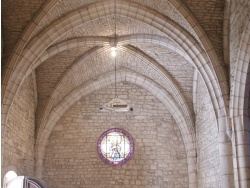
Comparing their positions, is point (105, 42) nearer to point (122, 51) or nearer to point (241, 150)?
point (122, 51)

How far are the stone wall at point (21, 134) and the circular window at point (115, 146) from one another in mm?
2181

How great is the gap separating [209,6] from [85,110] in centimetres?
598

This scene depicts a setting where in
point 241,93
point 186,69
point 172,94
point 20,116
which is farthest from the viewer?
point 172,94

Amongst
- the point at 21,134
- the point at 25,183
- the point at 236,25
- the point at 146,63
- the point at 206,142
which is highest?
the point at 146,63

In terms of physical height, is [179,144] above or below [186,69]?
below

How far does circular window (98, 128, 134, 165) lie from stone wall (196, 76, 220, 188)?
223 cm

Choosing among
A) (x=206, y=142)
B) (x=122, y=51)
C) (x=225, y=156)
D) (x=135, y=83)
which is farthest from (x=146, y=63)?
(x=225, y=156)

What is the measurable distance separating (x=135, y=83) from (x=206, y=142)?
11.5 feet

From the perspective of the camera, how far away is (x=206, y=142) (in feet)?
37.1

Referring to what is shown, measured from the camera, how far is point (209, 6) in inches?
360

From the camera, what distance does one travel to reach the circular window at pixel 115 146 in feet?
43.8

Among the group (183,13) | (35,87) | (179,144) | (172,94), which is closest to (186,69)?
(172,94)

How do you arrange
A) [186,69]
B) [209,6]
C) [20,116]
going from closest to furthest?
[209,6], [20,116], [186,69]

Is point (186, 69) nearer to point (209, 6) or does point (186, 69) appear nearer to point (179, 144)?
point (179, 144)
